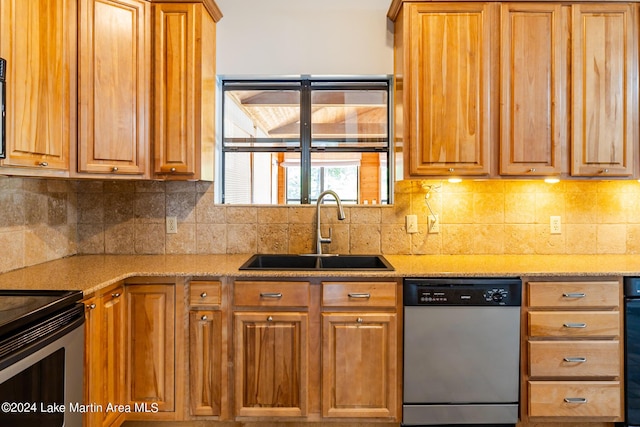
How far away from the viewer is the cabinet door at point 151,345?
2025mm

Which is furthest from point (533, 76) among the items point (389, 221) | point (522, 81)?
point (389, 221)

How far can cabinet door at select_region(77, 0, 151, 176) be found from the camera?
2.04 metres

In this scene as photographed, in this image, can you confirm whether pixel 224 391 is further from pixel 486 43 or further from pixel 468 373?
pixel 486 43

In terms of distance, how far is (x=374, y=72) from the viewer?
8.55ft

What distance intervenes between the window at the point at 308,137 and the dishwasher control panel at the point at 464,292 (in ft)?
2.86

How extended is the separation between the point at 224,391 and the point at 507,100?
90.7 inches

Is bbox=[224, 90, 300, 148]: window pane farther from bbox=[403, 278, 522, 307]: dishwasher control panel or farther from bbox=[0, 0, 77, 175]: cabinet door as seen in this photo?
bbox=[403, 278, 522, 307]: dishwasher control panel

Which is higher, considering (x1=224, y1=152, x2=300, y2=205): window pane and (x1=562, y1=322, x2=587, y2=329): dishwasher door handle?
(x1=224, y1=152, x2=300, y2=205): window pane

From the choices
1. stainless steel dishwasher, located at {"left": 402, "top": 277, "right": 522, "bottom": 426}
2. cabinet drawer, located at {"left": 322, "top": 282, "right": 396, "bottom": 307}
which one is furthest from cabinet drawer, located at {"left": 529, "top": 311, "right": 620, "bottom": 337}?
cabinet drawer, located at {"left": 322, "top": 282, "right": 396, "bottom": 307}

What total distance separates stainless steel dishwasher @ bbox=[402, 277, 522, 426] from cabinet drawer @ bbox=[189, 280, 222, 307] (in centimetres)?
Answer: 100

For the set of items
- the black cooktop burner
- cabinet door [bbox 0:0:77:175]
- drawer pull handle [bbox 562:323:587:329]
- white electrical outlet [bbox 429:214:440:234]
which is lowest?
drawer pull handle [bbox 562:323:587:329]

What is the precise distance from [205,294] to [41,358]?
77cm

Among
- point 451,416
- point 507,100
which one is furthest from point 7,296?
point 507,100

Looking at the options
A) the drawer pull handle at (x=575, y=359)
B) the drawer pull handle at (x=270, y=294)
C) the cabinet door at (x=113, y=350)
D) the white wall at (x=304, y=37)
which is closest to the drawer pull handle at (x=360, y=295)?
the drawer pull handle at (x=270, y=294)
